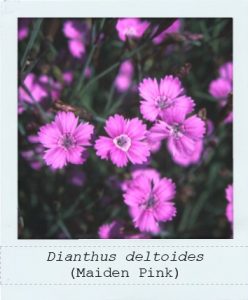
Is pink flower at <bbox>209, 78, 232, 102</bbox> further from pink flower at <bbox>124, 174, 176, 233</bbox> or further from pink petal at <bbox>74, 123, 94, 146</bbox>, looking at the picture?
pink petal at <bbox>74, 123, 94, 146</bbox>

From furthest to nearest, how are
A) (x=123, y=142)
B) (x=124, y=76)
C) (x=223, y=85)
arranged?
(x=124, y=76), (x=223, y=85), (x=123, y=142)

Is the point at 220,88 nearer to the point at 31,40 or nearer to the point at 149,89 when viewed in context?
the point at 149,89

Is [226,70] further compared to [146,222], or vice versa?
[226,70]

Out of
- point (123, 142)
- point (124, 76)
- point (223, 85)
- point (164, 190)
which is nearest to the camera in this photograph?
point (123, 142)

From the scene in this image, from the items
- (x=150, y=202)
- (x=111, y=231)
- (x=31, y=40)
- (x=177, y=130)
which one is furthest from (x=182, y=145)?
(x=31, y=40)
